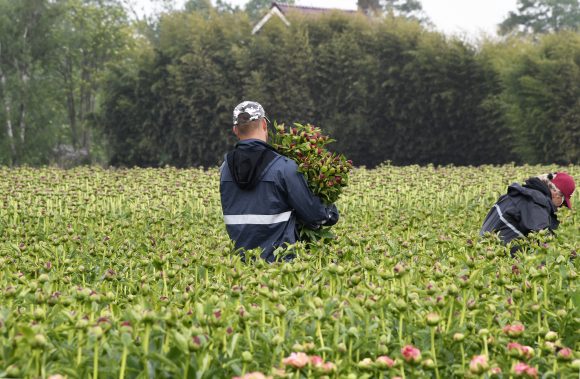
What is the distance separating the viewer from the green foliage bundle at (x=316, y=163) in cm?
568

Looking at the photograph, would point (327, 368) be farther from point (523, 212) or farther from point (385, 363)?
point (523, 212)

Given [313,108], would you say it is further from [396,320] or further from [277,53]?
[396,320]

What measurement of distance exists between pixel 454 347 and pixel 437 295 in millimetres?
208

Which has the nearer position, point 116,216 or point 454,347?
point 454,347

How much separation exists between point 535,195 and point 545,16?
49.4m

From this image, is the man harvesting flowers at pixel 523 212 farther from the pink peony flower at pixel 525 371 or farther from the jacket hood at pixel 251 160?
the pink peony flower at pixel 525 371

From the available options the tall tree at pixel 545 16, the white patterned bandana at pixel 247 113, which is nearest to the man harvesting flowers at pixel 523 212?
the white patterned bandana at pixel 247 113

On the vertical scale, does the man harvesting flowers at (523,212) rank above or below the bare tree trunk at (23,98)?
below

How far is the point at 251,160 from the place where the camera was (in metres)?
5.55

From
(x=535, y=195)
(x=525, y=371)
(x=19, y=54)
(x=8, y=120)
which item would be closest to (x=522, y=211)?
(x=535, y=195)

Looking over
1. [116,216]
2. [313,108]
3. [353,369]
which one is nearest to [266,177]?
[353,369]

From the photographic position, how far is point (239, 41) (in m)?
27.5

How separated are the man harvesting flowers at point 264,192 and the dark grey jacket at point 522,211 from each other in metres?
1.90

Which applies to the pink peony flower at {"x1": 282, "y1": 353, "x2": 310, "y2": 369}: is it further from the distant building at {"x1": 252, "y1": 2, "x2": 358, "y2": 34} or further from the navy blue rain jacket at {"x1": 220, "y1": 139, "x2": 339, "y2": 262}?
the distant building at {"x1": 252, "y1": 2, "x2": 358, "y2": 34}
